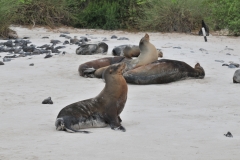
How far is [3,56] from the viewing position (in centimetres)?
1262

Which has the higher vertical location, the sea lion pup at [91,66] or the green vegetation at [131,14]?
the sea lion pup at [91,66]

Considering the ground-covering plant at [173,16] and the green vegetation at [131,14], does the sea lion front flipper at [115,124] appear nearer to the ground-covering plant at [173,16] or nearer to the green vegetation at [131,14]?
the green vegetation at [131,14]

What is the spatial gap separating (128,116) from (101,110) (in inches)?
23.7

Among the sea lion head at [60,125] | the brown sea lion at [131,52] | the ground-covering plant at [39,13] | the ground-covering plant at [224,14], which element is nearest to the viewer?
the sea lion head at [60,125]

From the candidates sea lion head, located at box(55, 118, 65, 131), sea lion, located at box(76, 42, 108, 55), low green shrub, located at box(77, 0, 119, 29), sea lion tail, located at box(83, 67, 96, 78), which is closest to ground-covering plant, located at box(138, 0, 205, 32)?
low green shrub, located at box(77, 0, 119, 29)

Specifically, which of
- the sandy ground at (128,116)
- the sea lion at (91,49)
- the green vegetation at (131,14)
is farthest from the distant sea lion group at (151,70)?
the green vegetation at (131,14)

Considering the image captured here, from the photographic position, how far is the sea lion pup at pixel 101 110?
6.28 meters

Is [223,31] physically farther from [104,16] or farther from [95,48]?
[95,48]

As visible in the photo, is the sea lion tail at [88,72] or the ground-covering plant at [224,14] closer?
the sea lion tail at [88,72]

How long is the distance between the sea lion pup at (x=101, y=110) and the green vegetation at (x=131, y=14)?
11649 millimetres

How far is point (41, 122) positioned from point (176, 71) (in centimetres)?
371

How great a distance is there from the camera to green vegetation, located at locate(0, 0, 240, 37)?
19422mm

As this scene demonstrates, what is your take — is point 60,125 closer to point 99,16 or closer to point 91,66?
point 91,66

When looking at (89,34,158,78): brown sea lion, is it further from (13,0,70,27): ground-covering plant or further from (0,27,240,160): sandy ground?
(13,0,70,27): ground-covering plant
